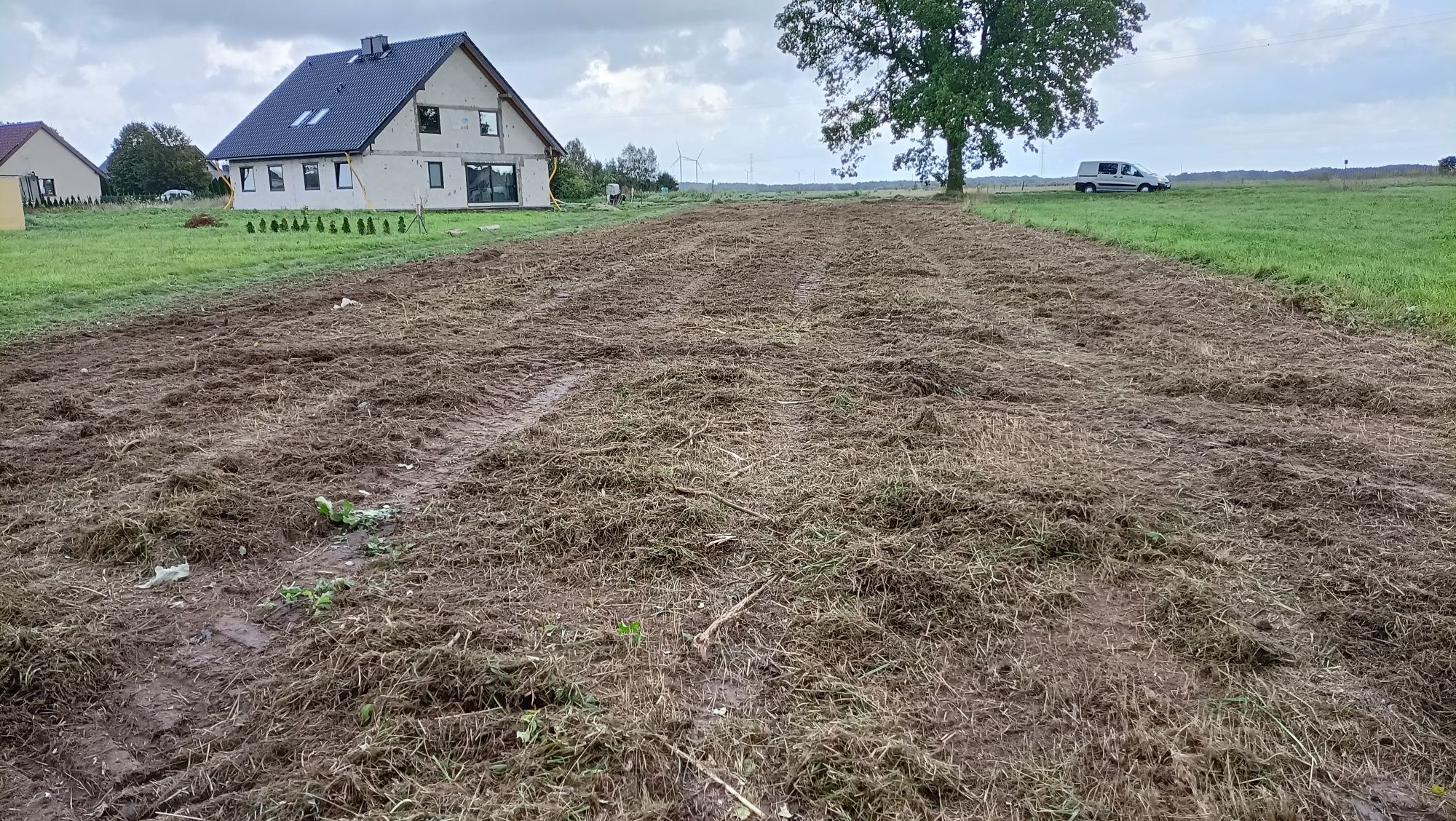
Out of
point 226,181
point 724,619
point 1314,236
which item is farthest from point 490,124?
point 724,619

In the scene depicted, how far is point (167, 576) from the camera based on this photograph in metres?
3.26

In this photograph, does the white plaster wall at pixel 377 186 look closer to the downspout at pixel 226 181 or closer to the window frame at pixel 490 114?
the downspout at pixel 226 181

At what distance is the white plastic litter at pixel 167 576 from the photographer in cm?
320

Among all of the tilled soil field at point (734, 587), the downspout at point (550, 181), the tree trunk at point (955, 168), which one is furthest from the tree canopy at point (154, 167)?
the tilled soil field at point (734, 587)

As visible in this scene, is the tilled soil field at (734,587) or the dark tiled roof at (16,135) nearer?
the tilled soil field at (734,587)

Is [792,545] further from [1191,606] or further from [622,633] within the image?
[1191,606]

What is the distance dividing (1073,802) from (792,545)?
1.53 m

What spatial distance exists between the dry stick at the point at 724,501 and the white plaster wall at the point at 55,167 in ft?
184

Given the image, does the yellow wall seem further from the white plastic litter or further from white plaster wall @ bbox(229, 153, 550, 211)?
the white plastic litter

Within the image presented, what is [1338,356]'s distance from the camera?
633 cm

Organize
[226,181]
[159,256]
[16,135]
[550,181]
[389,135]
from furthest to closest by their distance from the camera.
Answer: [16,135]
[550,181]
[226,181]
[389,135]
[159,256]

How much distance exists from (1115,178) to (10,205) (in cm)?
3994

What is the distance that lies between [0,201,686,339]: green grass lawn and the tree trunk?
59.8ft

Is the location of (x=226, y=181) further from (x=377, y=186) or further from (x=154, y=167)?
(x=154, y=167)
